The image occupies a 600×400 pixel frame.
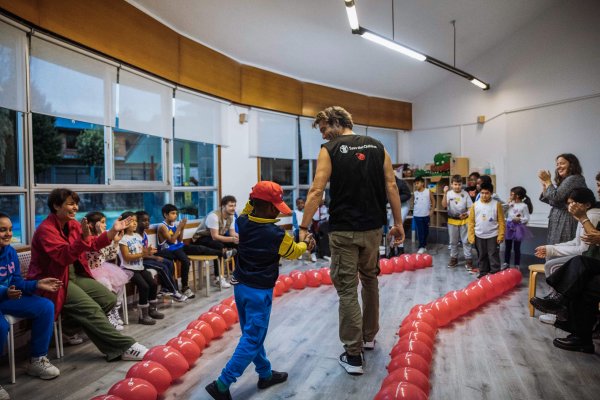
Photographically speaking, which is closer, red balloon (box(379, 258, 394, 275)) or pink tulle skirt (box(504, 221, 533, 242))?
red balloon (box(379, 258, 394, 275))

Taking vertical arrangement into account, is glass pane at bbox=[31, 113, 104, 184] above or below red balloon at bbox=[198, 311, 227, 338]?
above

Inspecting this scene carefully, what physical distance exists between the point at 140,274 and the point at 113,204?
1.57 meters

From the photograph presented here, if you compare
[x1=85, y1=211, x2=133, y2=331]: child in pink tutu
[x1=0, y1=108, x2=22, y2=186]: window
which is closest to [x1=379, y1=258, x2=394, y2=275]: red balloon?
[x1=85, y1=211, x2=133, y2=331]: child in pink tutu

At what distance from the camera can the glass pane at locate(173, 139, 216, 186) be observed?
217 inches

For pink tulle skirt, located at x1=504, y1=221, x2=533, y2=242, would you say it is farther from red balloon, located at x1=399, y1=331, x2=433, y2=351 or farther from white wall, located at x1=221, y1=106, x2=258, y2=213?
white wall, located at x1=221, y1=106, x2=258, y2=213

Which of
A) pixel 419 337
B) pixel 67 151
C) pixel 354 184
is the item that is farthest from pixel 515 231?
pixel 67 151

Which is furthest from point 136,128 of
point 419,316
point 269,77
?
point 419,316

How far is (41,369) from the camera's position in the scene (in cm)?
235

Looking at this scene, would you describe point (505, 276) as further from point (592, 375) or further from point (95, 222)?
point (95, 222)

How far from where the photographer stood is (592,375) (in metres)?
2.34

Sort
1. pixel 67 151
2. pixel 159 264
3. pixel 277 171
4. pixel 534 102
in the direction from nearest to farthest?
pixel 159 264
pixel 67 151
pixel 534 102
pixel 277 171

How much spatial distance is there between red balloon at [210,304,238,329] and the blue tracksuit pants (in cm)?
117

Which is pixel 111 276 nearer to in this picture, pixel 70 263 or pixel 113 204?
pixel 70 263

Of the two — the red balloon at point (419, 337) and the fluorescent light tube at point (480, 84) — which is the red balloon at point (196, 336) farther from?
the fluorescent light tube at point (480, 84)
